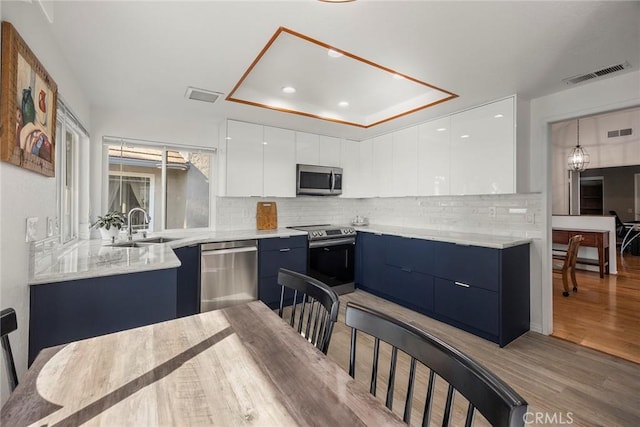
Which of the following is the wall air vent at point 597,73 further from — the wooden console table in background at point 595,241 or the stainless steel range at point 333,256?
the wooden console table in background at point 595,241

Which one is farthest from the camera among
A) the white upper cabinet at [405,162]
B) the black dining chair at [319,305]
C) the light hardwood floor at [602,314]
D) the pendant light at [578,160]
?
the pendant light at [578,160]

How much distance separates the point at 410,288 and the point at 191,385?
296cm

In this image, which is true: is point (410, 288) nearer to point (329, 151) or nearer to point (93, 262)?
point (329, 151)

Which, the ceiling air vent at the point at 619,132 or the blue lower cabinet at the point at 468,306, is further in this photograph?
the ceiling air vent at the point at 619,132

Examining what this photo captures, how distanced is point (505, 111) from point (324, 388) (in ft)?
9.89

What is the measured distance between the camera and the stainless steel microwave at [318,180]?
3.93m

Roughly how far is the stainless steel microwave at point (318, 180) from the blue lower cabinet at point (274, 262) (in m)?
0.77

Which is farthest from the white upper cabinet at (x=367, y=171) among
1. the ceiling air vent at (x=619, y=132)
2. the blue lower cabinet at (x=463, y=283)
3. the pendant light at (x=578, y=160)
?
the ceiling air vent at (x=619, y=132)

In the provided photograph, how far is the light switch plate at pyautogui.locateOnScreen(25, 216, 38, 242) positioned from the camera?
4.56ft

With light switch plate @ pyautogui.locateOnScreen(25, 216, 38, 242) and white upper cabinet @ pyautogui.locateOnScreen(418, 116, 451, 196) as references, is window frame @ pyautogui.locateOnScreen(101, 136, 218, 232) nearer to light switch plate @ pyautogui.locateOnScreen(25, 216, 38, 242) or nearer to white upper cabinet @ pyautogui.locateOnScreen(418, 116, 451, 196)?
light switch plate @ pyautogui.locateOnScreen(25, 216, 38, 242)

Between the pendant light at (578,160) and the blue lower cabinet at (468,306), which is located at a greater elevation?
the pendant light at (578,160)

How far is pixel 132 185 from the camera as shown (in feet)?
10.7

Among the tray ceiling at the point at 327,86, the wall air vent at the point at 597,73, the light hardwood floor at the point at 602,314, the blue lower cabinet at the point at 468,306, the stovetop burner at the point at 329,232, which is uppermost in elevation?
the tray ceiling at the point at 327,86

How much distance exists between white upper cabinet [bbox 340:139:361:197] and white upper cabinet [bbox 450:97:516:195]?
1544mm
